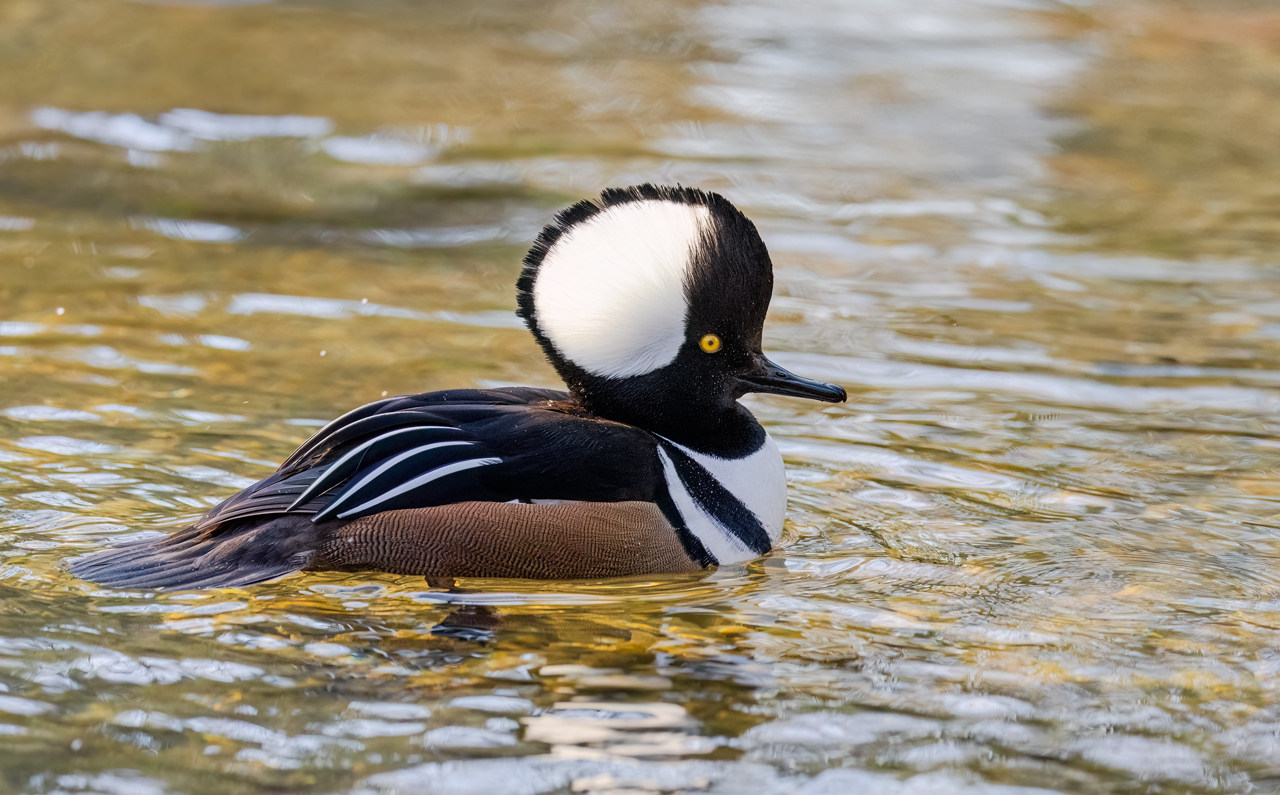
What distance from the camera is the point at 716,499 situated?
504cm

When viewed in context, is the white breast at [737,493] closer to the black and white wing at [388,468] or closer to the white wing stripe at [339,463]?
the black and white wing at [388,468]

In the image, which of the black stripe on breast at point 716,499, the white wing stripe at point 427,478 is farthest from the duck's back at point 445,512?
the black stripe on breast at point 716,499

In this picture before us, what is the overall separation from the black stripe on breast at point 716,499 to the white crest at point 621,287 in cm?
33

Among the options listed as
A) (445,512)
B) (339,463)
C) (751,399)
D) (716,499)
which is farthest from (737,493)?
(751,399)

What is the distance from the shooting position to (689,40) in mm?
15109

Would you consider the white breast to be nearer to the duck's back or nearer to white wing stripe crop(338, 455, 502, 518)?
the duck's back

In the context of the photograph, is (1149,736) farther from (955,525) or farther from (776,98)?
(776,98)

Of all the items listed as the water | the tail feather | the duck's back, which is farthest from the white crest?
the tail feather

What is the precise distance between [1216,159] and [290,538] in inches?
366

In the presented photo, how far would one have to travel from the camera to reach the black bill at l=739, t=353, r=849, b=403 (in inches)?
203

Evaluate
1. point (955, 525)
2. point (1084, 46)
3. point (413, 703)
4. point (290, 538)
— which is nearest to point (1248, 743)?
point (955, 525)

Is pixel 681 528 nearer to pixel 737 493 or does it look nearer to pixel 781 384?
pixel 737 493

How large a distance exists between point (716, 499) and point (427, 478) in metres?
0.99

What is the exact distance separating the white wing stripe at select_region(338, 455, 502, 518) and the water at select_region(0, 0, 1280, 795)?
0.33m
